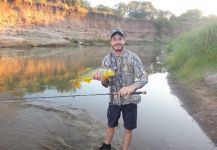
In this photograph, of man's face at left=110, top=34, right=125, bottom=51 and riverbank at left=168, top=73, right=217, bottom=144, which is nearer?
man's face at left=110, top=34, right=125, bottom=51

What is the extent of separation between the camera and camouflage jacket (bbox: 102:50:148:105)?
556 centimetres

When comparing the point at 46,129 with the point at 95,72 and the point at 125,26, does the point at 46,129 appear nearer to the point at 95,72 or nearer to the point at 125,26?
the point at 95,72

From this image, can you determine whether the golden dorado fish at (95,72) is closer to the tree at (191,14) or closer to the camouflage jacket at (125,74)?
the camouflage jacket at (125,74)

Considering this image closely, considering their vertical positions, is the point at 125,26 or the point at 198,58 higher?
the point at 125,26

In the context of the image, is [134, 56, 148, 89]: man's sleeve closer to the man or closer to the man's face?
the man

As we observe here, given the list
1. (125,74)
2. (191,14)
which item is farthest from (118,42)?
(191,14)

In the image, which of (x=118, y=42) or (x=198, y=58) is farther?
(x=198, y=58)

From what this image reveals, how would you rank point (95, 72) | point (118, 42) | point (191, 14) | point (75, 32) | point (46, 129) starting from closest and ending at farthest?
point (95, 72) → point (118, 42) → point (46, 129) → point (75, 32) → point (191, 14)

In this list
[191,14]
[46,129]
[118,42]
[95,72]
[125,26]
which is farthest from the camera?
[191,14]

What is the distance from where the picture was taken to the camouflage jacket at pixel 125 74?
5.56 meters

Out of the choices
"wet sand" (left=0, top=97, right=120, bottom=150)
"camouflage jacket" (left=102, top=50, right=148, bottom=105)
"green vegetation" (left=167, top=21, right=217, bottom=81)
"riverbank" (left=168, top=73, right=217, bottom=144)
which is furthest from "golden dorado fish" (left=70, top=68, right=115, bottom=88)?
"green vegetation" (left=167, top=21, right=217, bottom=81)

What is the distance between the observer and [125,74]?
5.62m

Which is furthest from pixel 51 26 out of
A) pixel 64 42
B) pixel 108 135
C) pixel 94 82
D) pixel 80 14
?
pixel 108 135

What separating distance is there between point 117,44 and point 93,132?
2442 mm
